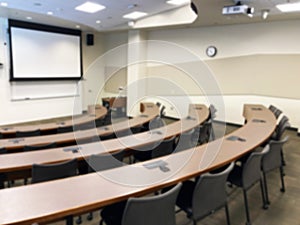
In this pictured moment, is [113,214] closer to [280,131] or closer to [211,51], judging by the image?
[280,131]

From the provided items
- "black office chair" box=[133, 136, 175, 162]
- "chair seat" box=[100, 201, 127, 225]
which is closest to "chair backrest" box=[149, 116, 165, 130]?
"black office chair" box=[133, 136, 175, 162]

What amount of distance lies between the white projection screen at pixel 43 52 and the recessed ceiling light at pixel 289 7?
7.20m

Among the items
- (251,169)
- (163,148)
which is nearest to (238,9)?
(163,148)

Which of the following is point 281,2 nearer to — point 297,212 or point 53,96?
point 297,212

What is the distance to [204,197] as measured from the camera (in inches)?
87.7

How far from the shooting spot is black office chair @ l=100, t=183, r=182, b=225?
5.68 ft

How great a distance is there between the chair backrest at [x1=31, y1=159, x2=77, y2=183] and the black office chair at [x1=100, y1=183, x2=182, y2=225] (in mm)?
853

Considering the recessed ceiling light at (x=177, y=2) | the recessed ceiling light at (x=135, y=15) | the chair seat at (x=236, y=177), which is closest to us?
the chair seat at (x=236, y=177)

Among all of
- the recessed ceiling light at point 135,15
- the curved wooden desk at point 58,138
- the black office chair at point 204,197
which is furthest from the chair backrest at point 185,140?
the recessed ceiling light at point 135,15

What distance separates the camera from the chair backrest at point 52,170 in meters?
2.55

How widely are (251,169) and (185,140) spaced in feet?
4.85

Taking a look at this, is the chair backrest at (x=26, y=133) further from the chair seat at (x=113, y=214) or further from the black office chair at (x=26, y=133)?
the chair seat at (x=113, y=214)

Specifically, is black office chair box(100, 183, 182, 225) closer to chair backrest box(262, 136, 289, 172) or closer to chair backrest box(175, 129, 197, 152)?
chair backrest box(262, 136, 289, 172)

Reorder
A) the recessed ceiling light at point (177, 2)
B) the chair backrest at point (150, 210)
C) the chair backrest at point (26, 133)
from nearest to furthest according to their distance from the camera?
1. the chair backrest at point (150, 210)
2. the chair backrest at point (26, 133)
3. the recessed ceiling light at point (177, 2)
